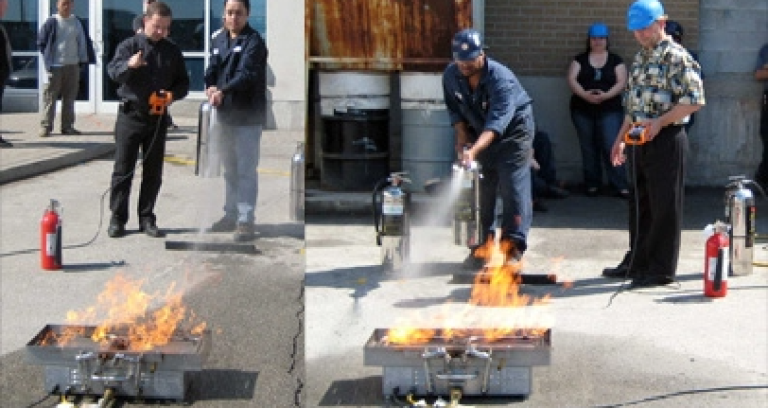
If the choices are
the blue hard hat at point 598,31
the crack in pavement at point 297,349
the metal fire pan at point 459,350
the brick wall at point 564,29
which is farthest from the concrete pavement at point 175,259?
the brick wall at point 564,29

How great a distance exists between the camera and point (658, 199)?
16.3ft

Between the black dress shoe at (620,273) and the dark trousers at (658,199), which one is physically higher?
the dark trousers at (658,199)

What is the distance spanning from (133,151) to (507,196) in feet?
6.21

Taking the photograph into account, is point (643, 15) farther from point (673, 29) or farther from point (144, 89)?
point (144, 89)

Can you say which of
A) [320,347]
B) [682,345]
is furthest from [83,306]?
[682,345]

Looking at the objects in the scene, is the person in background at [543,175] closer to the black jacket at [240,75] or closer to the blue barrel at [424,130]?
the blue barrel at [424,130]

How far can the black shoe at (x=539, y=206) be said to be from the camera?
16.6 ft

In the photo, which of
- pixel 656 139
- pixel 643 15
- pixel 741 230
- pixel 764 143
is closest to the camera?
pixel 643 15

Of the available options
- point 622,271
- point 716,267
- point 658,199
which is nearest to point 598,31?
point 658,199

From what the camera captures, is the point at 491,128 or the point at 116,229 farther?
the point at 491,128

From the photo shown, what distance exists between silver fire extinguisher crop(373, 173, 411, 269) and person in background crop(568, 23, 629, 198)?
16.5 ft

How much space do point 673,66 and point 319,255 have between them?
2396 mm

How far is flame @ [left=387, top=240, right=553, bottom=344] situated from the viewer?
117 inches

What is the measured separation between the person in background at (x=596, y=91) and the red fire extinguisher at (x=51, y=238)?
6.02 m
